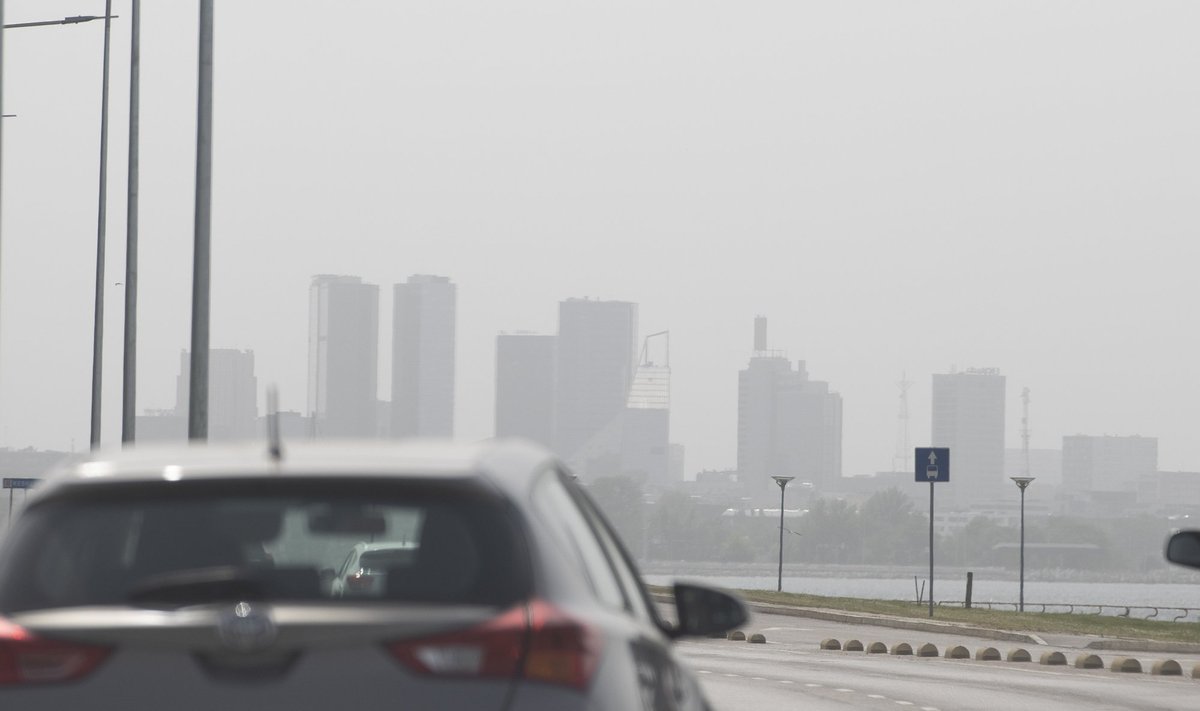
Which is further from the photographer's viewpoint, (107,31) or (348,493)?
(107,31)

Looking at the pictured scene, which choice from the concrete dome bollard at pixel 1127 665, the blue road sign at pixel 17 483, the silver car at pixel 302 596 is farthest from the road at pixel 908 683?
the blue road sign at pixel 17 483

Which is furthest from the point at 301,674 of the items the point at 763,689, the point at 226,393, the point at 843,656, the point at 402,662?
the point at 226,393

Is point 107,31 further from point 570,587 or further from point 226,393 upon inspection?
point 226,393

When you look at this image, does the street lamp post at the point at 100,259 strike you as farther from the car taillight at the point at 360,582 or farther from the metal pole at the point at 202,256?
the car taillight at the point at 360,582

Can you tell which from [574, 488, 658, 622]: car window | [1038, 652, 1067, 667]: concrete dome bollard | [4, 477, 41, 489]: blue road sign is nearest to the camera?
→ [574, 488, 658, 622]: car window

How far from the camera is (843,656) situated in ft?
89.8

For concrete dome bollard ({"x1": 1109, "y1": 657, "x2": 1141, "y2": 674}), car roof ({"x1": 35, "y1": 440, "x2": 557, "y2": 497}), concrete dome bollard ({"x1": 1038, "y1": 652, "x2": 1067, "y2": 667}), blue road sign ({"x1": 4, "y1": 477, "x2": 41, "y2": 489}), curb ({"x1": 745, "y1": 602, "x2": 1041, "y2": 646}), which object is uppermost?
car roof ({"x1": 35, "y1": 440, "x2": 557, "y2": 497})

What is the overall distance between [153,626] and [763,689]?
52.5ft

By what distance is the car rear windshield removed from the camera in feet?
14.9

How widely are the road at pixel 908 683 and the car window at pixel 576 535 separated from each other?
39.9 feet

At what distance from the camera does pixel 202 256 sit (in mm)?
22141

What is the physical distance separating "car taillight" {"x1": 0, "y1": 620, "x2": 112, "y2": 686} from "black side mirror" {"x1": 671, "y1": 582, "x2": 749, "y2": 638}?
212cm

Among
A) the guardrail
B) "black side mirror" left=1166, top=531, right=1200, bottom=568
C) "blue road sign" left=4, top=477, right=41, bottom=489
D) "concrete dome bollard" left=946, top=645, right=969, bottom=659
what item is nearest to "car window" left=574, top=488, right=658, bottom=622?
"black side mirror" left=1166, top=531, right=1200, bottom=568

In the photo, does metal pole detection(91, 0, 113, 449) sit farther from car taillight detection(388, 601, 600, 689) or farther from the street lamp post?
car taillight detection(388, 601, 600, 689)
